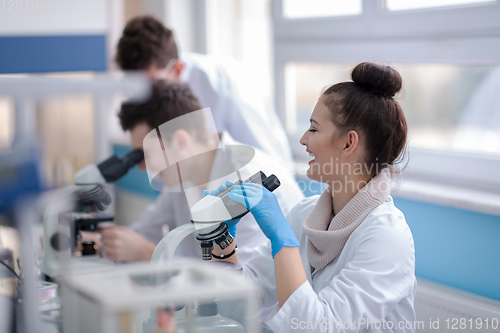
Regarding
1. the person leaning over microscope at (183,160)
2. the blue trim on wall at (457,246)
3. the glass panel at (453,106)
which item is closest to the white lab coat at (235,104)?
the glass panel at (453,106)

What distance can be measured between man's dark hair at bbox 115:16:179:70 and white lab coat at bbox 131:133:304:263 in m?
0.67

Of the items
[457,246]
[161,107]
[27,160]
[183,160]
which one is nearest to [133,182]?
[161,107]

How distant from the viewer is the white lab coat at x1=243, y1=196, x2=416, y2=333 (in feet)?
3.64

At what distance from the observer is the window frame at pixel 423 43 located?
1.93 metres

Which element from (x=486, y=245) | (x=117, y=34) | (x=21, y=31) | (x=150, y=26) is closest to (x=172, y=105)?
(x=150, y=26)

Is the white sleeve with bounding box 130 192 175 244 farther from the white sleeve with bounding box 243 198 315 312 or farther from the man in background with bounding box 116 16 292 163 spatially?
the white sleeve with bounding box 243 198 315 312

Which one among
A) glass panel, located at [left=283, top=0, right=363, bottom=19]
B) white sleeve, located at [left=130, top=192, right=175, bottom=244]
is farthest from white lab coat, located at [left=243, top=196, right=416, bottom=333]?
glass panel, located at [left=283, top=0, right=363, bottom=19]

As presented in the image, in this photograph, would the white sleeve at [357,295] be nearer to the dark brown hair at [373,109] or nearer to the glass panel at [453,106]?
the dark brown hair at [373,109]

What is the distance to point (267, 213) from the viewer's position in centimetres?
115

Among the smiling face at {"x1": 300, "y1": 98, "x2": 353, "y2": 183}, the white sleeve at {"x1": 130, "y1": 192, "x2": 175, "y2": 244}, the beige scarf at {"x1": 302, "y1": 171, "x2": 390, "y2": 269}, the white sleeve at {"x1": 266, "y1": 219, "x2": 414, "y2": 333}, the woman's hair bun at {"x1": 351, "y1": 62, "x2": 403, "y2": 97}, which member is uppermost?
the woman's hair bun at {"x1": 351, "y1": 62, "x2": 403, "y2": 97}

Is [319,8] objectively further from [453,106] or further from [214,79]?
[453,106]

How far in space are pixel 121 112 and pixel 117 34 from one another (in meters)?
2.18

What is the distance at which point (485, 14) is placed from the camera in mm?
1899

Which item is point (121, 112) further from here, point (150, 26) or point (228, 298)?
point (228, 298)
